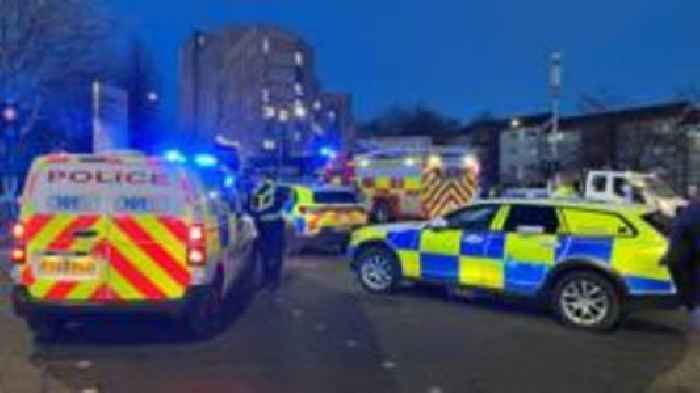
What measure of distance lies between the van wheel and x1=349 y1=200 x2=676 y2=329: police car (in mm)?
4907

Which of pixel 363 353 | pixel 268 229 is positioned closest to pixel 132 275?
pixel 363 353

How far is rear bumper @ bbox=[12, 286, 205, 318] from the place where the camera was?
1207 centimetres

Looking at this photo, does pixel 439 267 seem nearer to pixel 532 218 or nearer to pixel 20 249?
pixel 532 218

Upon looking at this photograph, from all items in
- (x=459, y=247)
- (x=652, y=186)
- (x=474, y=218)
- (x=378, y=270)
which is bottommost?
(x=378, y=270)

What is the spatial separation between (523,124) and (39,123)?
241 feet

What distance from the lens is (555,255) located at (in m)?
14.4

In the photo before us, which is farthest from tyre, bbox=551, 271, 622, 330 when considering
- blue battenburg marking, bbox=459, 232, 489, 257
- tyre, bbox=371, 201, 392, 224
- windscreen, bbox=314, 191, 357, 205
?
tyre, bbox=371, 201, 392, 224

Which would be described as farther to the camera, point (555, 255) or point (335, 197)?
point (335, 197)

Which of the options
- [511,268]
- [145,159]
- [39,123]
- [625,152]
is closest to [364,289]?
[511,268]

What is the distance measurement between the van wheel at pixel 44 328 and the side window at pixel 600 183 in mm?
21987

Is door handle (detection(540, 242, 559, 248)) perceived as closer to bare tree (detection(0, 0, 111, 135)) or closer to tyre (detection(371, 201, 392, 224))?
tyre (detection(371, 201, 392, 224))

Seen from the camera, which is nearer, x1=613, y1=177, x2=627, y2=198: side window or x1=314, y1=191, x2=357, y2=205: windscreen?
x1=314, y1=191, x2=357, y2=205: windscreen

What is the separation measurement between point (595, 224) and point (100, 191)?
544cm

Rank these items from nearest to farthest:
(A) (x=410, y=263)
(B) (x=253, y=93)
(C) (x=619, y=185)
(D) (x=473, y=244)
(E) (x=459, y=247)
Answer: (D) (x=473, y=244) → (E) (x=459, y=247) → (A) (x=410, y=263) → (C) (x=619, y=185) → (B) (x=253, y=93)
